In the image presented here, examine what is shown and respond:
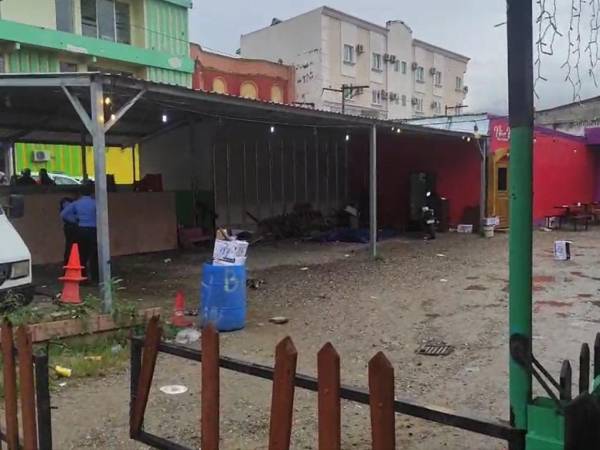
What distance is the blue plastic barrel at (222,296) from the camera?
740 cm

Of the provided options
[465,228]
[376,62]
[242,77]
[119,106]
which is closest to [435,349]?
[119,106]

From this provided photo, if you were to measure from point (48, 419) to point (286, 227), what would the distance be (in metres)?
16.2

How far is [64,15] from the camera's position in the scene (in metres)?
22.7

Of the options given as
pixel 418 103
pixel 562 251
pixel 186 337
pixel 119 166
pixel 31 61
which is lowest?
pixel 186 337

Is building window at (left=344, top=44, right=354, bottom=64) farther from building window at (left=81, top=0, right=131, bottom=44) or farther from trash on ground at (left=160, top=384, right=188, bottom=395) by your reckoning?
trash on ground at (left=160, top=384, right=188, bottom=395)

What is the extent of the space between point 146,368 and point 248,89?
36.0 m

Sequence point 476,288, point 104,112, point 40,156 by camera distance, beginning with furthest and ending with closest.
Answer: point 40,156 < point 476,288 < point 104,112

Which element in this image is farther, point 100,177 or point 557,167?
point 557,167

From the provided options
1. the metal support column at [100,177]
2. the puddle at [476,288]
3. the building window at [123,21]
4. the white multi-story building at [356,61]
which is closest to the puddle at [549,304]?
the puddle at [476,288]

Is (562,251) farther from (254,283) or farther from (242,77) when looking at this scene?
(242,77)

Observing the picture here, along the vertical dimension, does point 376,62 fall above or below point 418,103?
above

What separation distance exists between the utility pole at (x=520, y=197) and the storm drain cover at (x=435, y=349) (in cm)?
449

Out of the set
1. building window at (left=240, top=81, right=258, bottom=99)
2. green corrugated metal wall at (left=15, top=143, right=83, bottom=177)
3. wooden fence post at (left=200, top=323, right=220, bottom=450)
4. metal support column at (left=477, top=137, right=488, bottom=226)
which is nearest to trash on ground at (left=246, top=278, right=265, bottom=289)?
wooden fence post at (left=200, top=323, right=220, bottom=450)

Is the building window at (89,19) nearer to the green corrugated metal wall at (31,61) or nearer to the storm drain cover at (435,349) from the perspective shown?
the green corrugated metal wall at (31,61)
